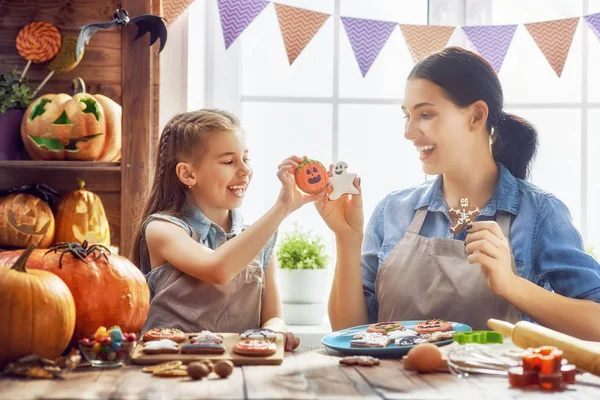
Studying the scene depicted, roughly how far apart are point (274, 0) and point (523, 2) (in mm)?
1016

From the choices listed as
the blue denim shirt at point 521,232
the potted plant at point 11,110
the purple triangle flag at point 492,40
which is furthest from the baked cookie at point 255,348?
the purple triangle flag at point 492,40

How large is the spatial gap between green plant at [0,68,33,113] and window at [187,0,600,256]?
795 mm

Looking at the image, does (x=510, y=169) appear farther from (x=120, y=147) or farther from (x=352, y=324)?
(x=120, y=147)

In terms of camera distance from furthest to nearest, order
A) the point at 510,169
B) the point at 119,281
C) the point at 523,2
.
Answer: the point at 523,2, the point at 510,169, the point at 119,281

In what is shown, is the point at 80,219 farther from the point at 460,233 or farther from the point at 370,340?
the point at 370,340

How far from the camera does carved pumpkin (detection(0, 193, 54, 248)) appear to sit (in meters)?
2.47

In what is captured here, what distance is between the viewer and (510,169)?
229 centimetres

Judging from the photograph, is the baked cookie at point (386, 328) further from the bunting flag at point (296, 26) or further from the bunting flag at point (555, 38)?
the bunting flag at point (555, 38)

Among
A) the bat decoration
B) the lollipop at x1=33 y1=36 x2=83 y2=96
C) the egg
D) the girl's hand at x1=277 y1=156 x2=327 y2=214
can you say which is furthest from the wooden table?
the lollipop at x1=33 y1=36 x2=83 y2=96

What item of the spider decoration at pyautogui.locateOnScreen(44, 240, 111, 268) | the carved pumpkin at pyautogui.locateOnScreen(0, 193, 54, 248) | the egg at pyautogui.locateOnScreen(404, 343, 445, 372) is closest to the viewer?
the egg at pyautogui.locateOnScreen(404, 343, 445, 372)

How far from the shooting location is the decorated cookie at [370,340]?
4.79 ft

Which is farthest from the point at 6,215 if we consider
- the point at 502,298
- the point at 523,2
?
the point at 523,2

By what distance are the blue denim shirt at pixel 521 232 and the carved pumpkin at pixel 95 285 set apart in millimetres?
861

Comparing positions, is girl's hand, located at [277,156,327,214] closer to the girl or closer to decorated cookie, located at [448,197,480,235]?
the girl
